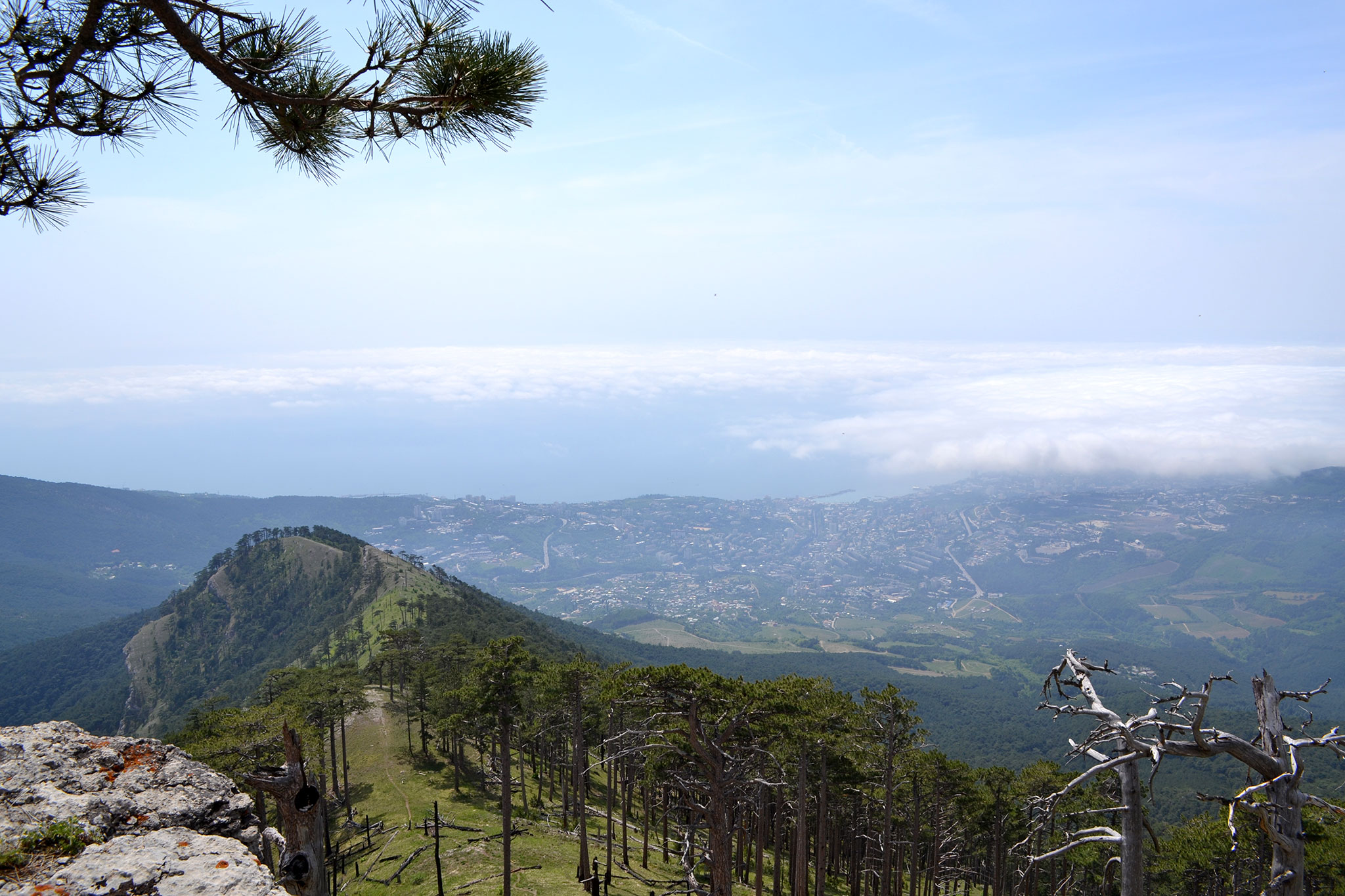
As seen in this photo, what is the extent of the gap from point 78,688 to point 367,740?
488 ft

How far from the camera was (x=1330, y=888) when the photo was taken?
3189 centimetres

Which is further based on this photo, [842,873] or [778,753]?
[842,873]

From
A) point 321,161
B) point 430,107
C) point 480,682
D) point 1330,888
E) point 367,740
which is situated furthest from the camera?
point 367,740

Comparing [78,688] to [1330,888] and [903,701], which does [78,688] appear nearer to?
[903,701]

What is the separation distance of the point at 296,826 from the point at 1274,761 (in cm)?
965

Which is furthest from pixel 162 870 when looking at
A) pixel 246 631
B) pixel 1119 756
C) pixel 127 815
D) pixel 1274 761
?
pixel 246 631

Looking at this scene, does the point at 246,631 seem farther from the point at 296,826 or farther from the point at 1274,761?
the point at 1274,761

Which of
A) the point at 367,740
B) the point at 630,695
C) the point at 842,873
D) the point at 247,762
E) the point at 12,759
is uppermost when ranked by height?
the point at 12,759

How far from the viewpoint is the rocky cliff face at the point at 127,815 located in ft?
15.3

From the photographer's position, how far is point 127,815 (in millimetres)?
5941

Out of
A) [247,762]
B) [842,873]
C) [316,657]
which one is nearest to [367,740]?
[247,762]

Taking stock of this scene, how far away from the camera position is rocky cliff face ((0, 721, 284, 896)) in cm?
467

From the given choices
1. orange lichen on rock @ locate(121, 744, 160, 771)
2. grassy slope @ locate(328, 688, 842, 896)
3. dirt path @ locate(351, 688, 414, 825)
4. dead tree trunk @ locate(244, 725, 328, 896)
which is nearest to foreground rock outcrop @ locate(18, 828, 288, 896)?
dead tree trunk @ locate(244, 725, 328, 896)

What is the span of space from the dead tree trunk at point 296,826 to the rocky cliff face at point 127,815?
12.5 inches
